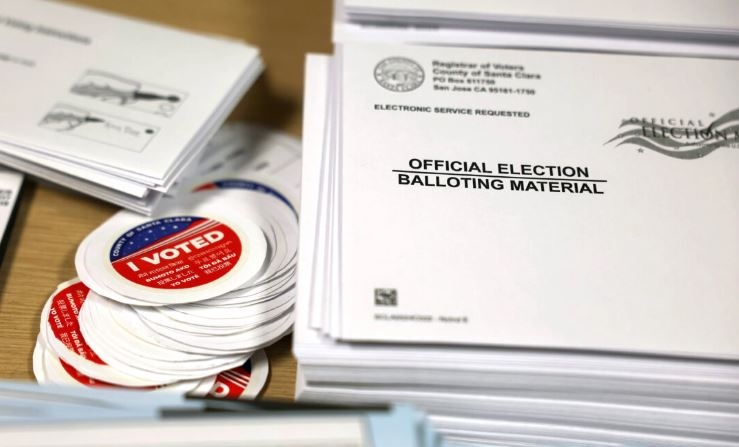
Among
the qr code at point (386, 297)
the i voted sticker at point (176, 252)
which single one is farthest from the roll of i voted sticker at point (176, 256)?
the qr code at point (386, 297)

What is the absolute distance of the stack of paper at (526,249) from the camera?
628mm

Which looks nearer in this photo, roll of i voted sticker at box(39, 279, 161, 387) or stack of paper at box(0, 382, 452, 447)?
stack of paper at box(0, 382, 452, 447)

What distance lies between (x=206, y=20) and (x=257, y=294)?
21.1 inches

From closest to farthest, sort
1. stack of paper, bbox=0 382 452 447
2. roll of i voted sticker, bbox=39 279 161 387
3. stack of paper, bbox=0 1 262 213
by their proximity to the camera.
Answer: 1. stack of paper, bbox=0 382 452 447
2. roll of i voted sticker, bbox=39 279 161 387
3. stack of paper, bbox=0 1 262 213

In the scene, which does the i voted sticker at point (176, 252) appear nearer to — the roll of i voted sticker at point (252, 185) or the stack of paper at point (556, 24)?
the roll of i voted sticker at point (252, 185)

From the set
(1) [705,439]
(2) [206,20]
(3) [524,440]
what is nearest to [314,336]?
(3) [524,440]

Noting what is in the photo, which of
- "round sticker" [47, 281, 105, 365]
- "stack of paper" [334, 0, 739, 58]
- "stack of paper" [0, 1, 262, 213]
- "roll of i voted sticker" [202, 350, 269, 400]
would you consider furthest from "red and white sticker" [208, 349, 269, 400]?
"stack of paper" [334, 0, 739, 58]

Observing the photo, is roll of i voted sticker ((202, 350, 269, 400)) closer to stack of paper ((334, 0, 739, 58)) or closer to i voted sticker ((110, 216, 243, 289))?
i voted sticker ((110, 216, 243, 289))

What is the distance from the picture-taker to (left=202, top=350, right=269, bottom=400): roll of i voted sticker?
0.72 meters

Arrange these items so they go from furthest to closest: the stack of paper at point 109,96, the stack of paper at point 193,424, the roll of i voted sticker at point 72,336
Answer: the stack of paper at point 109,96, the roll of i voted sticker at point 72,336, the stack of paper at point 193,424

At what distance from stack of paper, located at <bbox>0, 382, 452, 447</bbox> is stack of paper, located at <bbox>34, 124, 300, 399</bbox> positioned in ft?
0.43

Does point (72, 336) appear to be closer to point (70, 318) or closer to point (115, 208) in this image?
point (70, 318)

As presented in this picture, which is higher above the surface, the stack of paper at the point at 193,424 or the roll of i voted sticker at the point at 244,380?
the roll of i voted sticker at the point at 244,380

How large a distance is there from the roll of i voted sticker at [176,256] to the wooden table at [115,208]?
69mm
